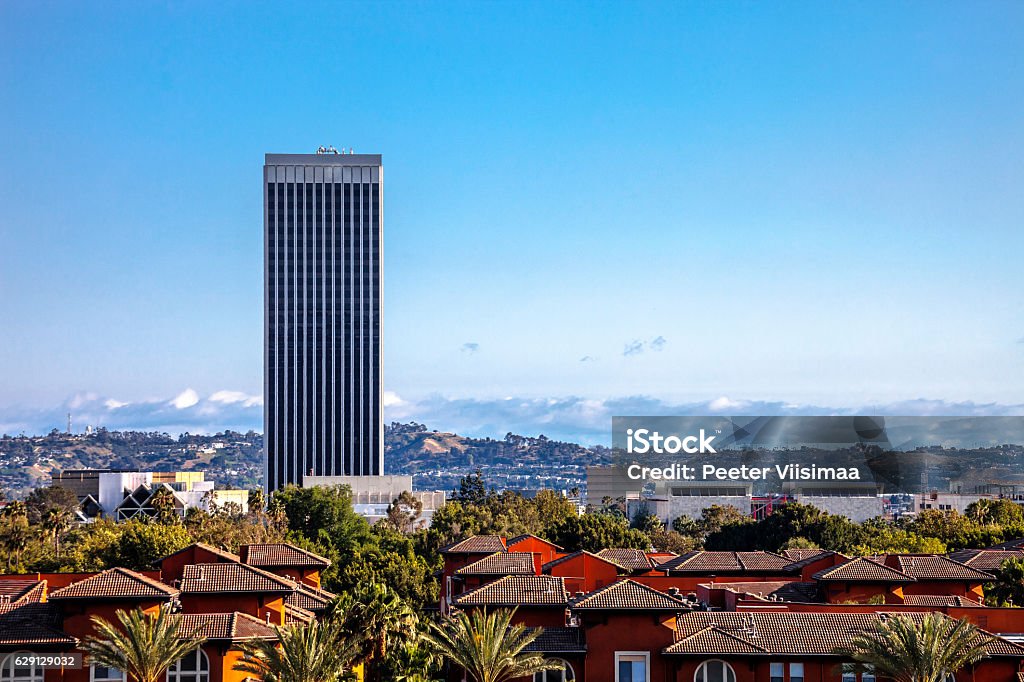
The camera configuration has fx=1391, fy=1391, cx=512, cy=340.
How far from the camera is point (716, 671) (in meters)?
48.7

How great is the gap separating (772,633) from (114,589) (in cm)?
2321

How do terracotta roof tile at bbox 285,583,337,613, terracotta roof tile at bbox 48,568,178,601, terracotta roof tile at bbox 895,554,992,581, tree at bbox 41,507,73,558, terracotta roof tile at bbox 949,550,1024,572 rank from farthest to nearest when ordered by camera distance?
tree at bbox 41,507,73,558 < terracotta roof tile at bbox 949,550,1024,572 < terracotta roof tile at bbox 895,554,992,581 < terracotta roof tile at bbox 285,583,337,613 < terracotta roof tile at bbox 48,568,178,601

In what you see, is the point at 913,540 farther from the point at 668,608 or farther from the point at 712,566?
the point at 668,608

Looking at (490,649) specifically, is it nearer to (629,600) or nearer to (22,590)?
(629,600)

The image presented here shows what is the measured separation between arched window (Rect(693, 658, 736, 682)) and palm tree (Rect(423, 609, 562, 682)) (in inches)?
201

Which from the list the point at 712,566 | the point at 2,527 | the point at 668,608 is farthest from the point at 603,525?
the point at 668,608

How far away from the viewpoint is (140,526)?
87938 millimetres

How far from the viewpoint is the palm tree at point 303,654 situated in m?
45.2

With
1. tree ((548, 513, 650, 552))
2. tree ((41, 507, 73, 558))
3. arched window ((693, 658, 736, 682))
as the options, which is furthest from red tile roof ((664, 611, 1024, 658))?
tree ((41, 507, 73, 558))

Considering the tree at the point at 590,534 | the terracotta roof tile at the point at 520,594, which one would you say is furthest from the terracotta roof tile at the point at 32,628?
the tree at the point at 590,534

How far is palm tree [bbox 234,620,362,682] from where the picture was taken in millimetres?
45219

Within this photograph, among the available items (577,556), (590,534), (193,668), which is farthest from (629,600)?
(590,534)

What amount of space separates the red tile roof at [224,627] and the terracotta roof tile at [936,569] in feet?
92.6

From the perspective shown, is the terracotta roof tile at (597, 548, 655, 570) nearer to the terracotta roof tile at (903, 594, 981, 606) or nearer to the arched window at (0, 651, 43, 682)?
the terracotta roof tile at (903, 594, 981, 606)
